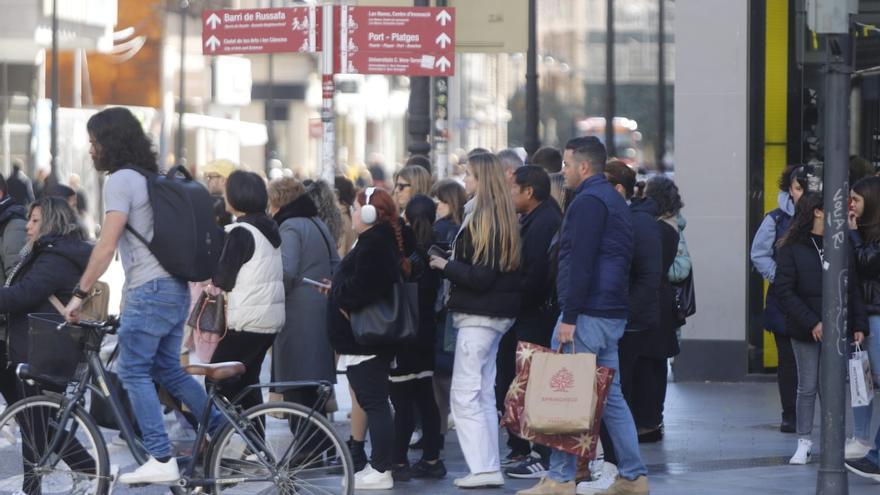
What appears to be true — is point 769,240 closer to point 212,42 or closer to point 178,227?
point 212,42

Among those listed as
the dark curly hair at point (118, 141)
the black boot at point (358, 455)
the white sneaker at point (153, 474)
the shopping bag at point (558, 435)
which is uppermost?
the dark curly hair at point (118, 141)

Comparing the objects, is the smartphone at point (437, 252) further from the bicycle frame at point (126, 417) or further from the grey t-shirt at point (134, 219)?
the grey t-shirt at point (134, 219)

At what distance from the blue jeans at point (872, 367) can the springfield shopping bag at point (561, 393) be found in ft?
6.30

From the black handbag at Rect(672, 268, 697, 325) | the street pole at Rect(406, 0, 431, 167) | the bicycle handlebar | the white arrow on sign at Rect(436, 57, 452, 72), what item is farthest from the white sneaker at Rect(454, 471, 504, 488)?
the street pole at Rect(406, 0, 431, 167)

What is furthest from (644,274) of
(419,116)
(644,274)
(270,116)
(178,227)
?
(270,116)

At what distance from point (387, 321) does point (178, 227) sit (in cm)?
132

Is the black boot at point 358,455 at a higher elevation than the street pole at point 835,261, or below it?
below

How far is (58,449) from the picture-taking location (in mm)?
7801

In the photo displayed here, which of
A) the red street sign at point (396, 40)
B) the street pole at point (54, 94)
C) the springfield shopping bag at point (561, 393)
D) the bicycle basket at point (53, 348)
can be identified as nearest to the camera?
the bicycle basket at point (53, 348)

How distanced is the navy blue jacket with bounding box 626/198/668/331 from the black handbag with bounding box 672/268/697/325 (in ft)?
4.41

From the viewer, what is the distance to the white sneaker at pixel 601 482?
8.97m

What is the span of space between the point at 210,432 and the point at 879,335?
384 cm

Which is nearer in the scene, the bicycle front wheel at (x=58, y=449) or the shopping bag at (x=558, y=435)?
the bicycle front wheel at (x=58, y=449)

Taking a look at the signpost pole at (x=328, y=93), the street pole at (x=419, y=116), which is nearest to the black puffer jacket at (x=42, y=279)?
the signpost pole at (x=328, y=93)
